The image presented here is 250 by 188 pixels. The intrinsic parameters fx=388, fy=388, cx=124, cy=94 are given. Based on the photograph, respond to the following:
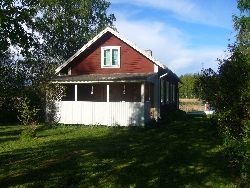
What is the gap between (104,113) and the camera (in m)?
25.6

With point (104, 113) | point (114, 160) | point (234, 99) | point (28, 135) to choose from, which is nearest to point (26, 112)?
point (28, 135)

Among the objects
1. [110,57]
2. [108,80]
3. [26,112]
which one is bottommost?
[26,112]

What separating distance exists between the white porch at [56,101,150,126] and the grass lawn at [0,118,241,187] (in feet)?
9.52

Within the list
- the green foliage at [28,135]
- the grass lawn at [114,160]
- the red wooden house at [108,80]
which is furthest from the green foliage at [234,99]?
the red wooden house at [108,80]

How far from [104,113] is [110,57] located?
217 inches

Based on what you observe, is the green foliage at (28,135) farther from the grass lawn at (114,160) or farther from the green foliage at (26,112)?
the green foliage at (26,112)

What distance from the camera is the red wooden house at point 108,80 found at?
25562 mm

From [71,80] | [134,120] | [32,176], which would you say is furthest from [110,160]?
[71,80]

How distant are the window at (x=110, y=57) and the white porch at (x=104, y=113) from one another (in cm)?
451

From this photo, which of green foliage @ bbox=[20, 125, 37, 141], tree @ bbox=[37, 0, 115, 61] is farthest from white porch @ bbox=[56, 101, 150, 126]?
tree @ bbox=[37, 0, 115, 61]

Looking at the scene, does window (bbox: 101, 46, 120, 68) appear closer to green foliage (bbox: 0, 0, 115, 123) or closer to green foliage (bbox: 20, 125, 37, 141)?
green foliage (bbox: 0, 0, 115, 123)

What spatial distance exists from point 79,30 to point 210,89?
38.7 meters

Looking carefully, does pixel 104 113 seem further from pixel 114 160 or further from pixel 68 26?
pixel 68 26

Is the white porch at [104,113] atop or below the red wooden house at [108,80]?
below
